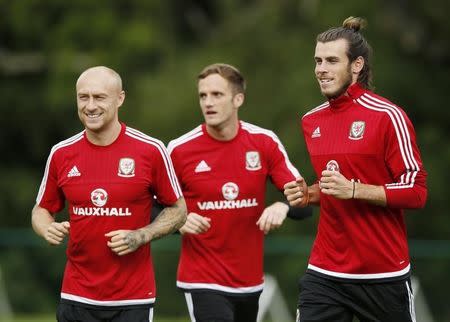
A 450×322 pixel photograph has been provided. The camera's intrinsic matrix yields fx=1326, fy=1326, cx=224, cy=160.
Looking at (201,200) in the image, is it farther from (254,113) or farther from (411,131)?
(254,113)

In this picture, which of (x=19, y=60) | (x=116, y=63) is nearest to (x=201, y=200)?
(x=116, y=63)

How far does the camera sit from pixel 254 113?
83.3 feet

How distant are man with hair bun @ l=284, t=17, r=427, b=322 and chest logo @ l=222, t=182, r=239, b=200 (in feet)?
4.81

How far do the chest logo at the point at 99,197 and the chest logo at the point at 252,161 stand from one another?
179 centimetres

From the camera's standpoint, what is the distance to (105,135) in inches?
355

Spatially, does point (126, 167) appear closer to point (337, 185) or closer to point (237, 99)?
point (337, 185)

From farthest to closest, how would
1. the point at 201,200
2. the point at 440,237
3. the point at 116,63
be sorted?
1. the point at 116,63
2. the point at 440,237
3. the point at 201,200

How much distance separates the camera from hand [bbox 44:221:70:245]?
8703mm

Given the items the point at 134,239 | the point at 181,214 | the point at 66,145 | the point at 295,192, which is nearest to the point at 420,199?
the point at 295,192

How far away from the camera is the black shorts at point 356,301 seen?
8.61 m

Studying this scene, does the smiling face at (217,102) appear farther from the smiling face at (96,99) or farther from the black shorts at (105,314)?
the black shorts at (105,314)

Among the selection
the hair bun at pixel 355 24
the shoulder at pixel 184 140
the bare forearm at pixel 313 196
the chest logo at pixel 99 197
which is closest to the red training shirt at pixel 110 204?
the chest logo at pixel 99 197

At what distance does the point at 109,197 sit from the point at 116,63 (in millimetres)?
20179

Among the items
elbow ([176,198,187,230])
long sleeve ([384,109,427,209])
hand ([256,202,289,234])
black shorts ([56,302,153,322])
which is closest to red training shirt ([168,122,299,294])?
hand ([256,202,289,234])
